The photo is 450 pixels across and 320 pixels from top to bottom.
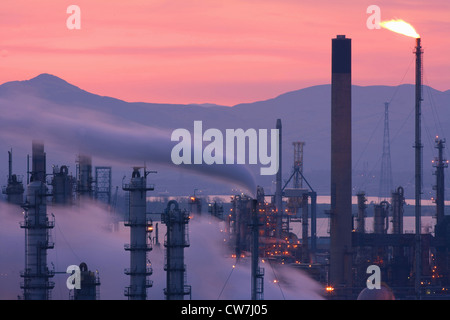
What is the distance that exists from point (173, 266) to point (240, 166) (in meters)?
11.7

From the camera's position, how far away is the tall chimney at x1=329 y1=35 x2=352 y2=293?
52906 millimetres

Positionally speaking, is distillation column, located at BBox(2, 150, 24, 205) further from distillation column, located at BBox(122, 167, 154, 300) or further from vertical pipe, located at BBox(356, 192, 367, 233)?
vertical pipe, located at BBox(356, 192, 367, 233)

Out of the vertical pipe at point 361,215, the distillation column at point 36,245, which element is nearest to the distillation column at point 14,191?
the distillation column at point 36,245

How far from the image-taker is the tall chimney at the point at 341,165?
174ft

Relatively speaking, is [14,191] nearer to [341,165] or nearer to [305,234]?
[341,165]

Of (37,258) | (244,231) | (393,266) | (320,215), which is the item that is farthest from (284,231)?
(320,215)

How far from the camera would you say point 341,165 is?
54062mm

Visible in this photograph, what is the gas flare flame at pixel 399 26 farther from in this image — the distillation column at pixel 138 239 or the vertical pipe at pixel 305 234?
the vertical pipe at pixel 305 234

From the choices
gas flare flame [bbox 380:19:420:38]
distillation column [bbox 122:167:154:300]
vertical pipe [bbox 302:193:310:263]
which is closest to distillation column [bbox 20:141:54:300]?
distillation column [bbox 122:167:154:300]

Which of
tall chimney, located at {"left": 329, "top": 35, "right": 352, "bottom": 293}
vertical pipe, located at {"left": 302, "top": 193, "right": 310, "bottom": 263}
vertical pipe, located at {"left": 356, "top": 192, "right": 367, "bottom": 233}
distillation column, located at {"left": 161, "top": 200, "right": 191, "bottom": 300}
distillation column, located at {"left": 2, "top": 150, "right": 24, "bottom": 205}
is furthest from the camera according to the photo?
vertical pipe, located at {"left": 356, "top": 192, "right": 367, "bottom": 233}

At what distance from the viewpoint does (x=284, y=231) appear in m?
67.8

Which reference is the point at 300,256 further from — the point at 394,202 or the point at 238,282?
the point at 238,282

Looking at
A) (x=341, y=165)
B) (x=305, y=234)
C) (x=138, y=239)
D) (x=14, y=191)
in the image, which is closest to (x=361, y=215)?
(x=305, y=234)
